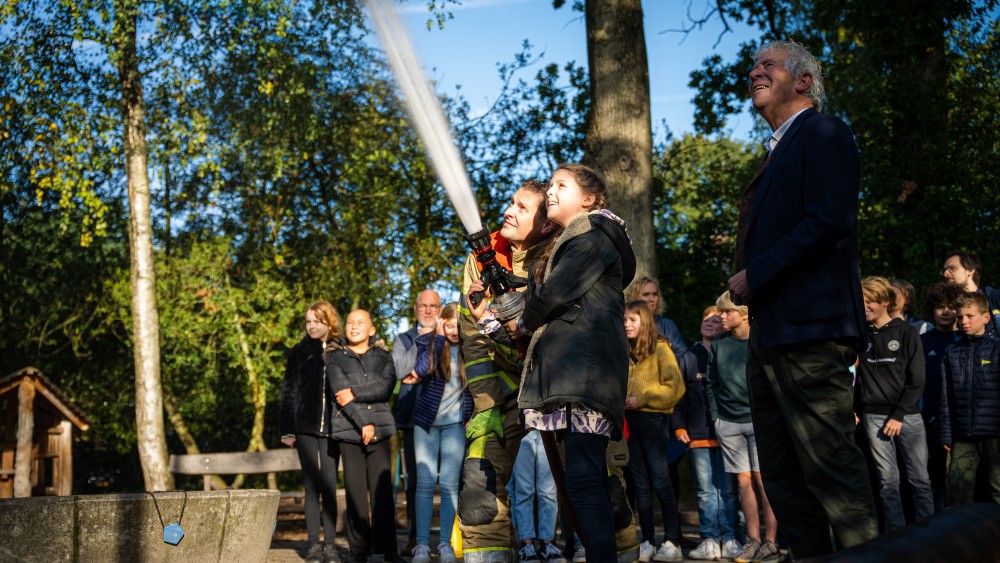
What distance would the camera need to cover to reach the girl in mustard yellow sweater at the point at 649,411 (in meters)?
8.26

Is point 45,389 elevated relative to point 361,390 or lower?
elevated

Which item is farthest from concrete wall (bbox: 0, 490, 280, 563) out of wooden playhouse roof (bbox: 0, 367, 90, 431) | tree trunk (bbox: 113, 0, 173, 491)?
tree trunk (bbox: 113, 0, 173, 491)

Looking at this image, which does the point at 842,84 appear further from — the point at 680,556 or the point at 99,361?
the point at 99,361

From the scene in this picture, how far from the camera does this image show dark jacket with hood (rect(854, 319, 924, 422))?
791cm

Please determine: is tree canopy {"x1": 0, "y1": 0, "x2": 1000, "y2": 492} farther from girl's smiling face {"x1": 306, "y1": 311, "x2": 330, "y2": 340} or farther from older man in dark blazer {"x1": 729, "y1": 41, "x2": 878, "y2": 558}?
older man in dark blazer {"x1": 729, "y1": 41, "x2": 878, "y2": 558}

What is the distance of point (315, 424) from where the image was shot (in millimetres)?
8562

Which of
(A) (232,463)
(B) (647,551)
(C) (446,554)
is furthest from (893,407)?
(A) (232,463)

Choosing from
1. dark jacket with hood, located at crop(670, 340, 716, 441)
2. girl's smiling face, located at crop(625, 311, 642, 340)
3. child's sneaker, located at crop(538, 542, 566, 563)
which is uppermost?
girl's smiling face, located at crop(625, 311, 642, 340)

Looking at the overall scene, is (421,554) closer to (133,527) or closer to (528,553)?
(528,553)

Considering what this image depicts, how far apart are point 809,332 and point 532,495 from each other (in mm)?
4750

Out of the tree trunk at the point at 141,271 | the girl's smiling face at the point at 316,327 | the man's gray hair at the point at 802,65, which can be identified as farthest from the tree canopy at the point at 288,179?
the man's gray hair at the point at 802,65

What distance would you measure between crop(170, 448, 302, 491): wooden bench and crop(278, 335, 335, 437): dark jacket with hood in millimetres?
1745

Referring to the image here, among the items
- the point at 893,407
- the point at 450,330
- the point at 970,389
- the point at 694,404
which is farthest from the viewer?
the point at 694,404

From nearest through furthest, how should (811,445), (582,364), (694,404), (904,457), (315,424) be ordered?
(811,445) → (582,364) → (904,457) → (315,424) → (694,404)
